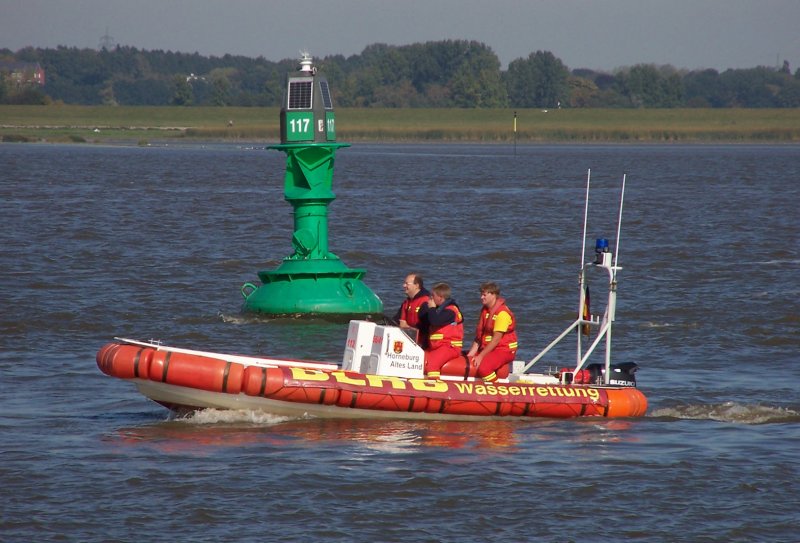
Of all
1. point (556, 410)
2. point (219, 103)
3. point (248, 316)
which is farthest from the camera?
point (219, 103)

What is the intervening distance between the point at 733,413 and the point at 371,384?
3490 mm

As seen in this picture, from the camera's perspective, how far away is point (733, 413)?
42.4 ft

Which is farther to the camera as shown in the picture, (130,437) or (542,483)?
(130,437)

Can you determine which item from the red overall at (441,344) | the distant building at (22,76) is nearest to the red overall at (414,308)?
the red overall at (441,344)

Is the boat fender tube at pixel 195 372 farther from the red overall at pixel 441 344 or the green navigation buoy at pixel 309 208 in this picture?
the green navigation buoy at pixel 309 208

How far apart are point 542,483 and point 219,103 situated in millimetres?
145403

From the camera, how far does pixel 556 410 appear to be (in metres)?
12.6

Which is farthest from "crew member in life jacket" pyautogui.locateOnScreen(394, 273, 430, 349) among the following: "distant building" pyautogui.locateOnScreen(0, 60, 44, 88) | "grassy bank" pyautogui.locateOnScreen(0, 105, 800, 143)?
"distant building" pyautogui.locateOnScreen(0, 60, 44, 88)

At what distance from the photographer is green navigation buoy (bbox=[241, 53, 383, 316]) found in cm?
1728

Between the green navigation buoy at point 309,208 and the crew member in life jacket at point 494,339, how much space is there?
15.6ft


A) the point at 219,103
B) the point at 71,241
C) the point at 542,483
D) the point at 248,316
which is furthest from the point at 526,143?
the point at 542,483

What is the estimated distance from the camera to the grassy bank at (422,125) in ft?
379

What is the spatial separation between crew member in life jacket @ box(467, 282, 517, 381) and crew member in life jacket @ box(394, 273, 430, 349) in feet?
1.61

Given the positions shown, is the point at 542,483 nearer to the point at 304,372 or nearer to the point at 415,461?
the point at 415,461
